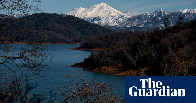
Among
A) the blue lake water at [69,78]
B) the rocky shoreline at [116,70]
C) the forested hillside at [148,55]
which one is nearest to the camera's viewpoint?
the blue lake water at [69,78]

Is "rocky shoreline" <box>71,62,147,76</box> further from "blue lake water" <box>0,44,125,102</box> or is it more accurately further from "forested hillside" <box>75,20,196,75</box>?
"blue lake water" <box>0,44,125,102</box>

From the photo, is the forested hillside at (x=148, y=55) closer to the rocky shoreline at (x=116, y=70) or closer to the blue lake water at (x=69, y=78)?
the rocky shoreline at (x=116, y=70)

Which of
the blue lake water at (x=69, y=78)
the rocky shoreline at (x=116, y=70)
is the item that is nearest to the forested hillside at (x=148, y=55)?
the rocky shoreline at (x=116, y=70)

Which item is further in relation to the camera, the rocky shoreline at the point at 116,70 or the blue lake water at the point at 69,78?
the rocky shoreline at the point at 116,70

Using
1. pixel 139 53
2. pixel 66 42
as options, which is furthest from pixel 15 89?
pixel 66 42

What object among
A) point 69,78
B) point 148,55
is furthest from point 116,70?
point 69,78

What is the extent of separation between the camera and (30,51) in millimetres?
7234

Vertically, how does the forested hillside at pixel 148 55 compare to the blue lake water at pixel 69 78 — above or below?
above

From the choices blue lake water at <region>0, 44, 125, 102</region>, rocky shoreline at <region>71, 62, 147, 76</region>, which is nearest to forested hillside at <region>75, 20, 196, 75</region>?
rocky shoreline at <region>71, 62, 147, 76</region>

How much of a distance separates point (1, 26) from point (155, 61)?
35.8 m

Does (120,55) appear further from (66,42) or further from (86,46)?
(66,42)

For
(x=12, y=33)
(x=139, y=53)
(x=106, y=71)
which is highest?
(x=12, y=33)

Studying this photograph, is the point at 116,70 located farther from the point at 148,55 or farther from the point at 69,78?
the point at 69,78

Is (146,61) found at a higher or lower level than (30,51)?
lower
